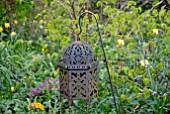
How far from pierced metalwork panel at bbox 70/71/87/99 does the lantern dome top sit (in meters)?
0.07

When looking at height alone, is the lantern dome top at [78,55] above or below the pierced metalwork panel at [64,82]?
above

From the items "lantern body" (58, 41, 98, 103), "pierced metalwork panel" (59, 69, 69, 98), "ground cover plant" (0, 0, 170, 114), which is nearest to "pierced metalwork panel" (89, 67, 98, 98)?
"lantern body" (58, 41, 98, 103)

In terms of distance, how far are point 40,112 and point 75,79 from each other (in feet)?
3.21

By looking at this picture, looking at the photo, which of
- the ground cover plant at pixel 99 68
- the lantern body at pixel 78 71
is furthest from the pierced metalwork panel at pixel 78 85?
the ground cover plant at pixel 99 68

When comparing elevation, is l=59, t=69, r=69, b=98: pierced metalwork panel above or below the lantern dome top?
below

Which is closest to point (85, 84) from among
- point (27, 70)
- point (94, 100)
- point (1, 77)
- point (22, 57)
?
point (94, 100)

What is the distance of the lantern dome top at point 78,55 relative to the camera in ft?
6.59

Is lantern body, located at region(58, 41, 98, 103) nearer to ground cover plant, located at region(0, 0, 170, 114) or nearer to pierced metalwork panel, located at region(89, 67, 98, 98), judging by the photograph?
pierced metalwork panel, located at region(89, 67, 98, 98)

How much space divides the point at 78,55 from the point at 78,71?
10 centimetres

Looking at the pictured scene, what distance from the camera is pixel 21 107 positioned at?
9.59 feet

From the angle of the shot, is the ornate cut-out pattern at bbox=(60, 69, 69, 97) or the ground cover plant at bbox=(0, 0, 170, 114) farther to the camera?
the ground cover plant at bbox=(0, 0, 170, 114)

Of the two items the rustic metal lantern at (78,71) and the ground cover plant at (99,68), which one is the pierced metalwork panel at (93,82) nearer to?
the rustic metal lantern at (78,71)

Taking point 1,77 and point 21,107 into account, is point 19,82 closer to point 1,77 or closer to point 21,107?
point 1,77

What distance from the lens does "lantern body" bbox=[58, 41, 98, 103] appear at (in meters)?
2.01
